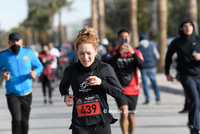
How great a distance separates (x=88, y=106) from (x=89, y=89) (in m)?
0.18

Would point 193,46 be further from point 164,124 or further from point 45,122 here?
point 45,122

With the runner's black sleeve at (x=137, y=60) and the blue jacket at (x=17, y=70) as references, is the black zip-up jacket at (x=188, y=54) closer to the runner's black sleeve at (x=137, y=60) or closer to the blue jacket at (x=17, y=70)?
the runner's black sleeve at (x=137, y=60)

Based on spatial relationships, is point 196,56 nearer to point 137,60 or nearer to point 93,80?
point 137,60

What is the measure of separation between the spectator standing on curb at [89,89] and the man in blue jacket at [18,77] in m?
2.28

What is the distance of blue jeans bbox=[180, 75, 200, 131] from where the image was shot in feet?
19.8

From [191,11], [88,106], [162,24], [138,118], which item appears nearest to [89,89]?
[88,106]

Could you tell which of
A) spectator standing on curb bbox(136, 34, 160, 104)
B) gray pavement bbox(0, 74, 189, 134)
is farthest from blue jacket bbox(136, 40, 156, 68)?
gray pavement bbox(0, 74, 189, 134)

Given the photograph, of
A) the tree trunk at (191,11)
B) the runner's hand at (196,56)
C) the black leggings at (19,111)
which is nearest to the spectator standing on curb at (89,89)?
the black leggings at (19,111)

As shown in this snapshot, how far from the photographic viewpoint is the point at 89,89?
12.9 ft

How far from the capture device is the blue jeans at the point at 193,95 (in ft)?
19.8

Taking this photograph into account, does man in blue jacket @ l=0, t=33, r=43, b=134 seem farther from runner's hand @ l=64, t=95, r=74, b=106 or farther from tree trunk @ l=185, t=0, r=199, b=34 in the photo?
tree trunk @ l=185, t=0, r=199, b=34

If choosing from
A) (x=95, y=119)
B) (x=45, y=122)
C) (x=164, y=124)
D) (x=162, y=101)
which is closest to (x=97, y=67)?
(x=95, y=119)

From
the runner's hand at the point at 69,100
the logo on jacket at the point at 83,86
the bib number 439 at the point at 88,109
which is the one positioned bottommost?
the bib number 439 at the point at 88,109

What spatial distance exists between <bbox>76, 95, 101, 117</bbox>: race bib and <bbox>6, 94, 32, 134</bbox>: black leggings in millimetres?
2245
